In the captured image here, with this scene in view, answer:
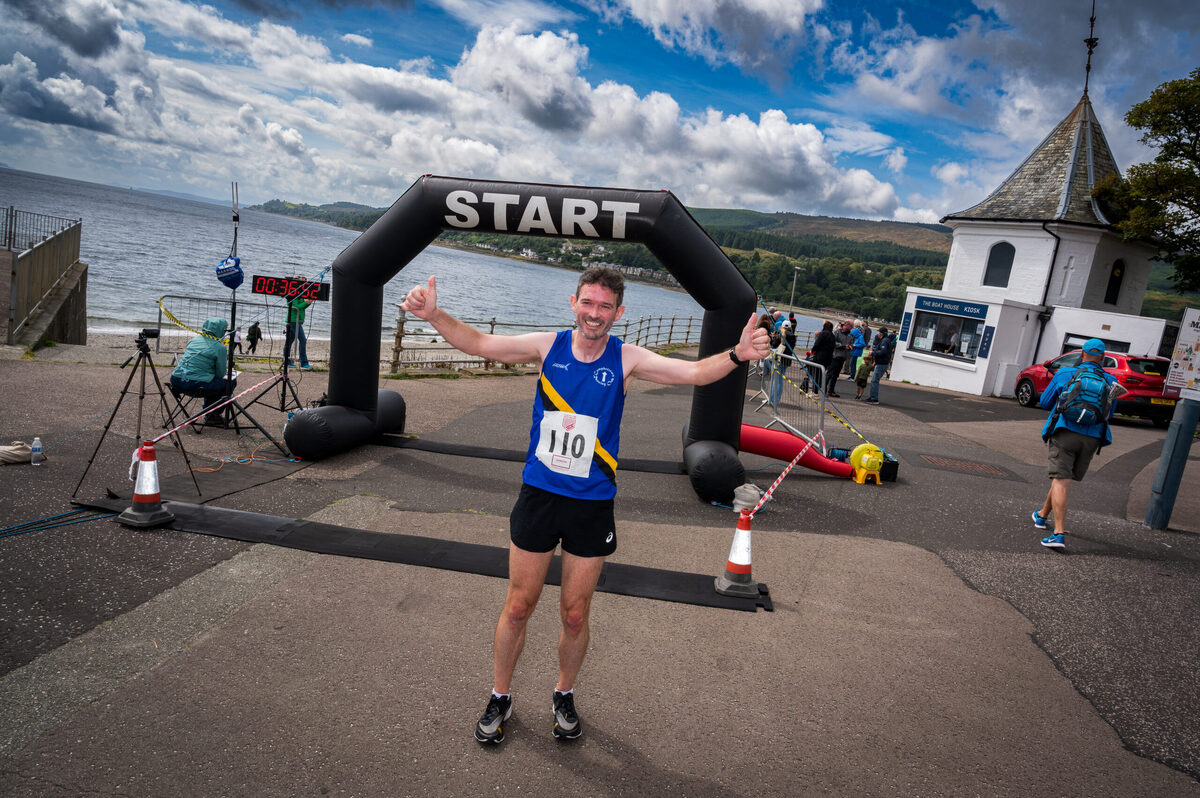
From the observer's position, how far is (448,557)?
207 inches

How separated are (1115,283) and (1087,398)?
77.2 ft

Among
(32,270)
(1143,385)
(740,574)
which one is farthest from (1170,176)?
(32,270)

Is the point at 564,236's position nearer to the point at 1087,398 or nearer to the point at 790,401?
the point at 1087,398

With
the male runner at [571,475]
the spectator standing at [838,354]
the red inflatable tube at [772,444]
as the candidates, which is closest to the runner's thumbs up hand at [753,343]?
the male runner at [571,475]

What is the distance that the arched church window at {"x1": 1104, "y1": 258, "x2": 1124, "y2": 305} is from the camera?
2457 cm

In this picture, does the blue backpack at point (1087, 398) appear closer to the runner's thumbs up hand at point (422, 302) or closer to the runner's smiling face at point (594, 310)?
the runner's smiling face at point (594, 310)

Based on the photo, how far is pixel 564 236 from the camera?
739cm

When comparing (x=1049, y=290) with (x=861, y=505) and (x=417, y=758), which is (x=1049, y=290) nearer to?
(x=861, y=505)

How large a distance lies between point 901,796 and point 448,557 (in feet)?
11.2

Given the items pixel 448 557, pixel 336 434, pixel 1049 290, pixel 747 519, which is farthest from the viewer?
pixel 1049 290

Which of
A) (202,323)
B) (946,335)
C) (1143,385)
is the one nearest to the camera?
(202,323)

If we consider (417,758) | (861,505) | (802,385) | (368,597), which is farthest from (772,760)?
(802,385)

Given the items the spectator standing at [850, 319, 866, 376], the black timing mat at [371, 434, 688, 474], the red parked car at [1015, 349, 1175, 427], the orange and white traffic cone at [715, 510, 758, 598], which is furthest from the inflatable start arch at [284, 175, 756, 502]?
the red parked car at [1015, 349, 1175, 427]

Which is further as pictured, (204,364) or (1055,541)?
(204,364)
